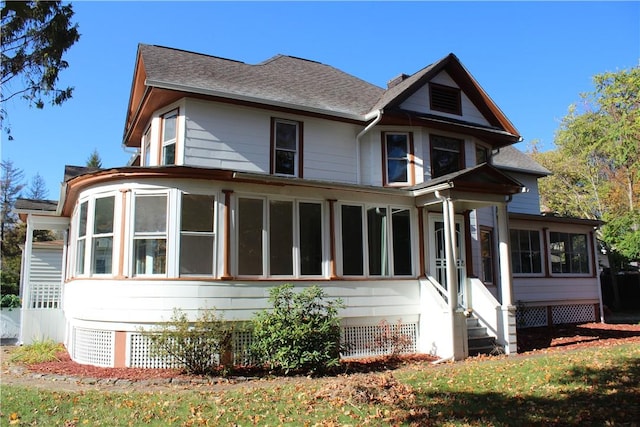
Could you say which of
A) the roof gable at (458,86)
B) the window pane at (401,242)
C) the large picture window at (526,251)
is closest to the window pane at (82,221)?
the window pane at (401,242)

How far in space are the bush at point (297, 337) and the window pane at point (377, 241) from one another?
240cm

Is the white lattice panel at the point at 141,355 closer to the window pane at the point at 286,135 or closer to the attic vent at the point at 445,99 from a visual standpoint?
the window pane at the point at 286,135

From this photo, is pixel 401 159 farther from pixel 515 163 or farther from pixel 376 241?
pixel 515 163

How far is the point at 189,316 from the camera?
9.68m

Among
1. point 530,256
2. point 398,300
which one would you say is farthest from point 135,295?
point 530,256

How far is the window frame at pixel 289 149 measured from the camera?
12.6 meters

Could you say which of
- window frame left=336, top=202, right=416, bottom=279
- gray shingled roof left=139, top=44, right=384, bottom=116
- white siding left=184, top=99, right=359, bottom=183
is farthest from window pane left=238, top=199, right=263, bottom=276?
gray shingled roof left=139, top=44, right=384, bottom=116

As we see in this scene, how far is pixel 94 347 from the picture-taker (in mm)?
10156

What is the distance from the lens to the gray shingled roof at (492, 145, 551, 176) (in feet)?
63.9

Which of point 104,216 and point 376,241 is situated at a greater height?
point 104,216

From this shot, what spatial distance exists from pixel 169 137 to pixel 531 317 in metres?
13.1

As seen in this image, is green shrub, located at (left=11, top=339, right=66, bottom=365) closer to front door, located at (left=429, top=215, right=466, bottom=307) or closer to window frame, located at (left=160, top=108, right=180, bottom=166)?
window frame, located at (left=160, top=108, right=180, bottom=166)

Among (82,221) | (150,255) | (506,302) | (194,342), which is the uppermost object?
(82,221)

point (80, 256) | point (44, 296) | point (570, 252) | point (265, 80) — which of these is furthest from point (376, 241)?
point (570, 252)
